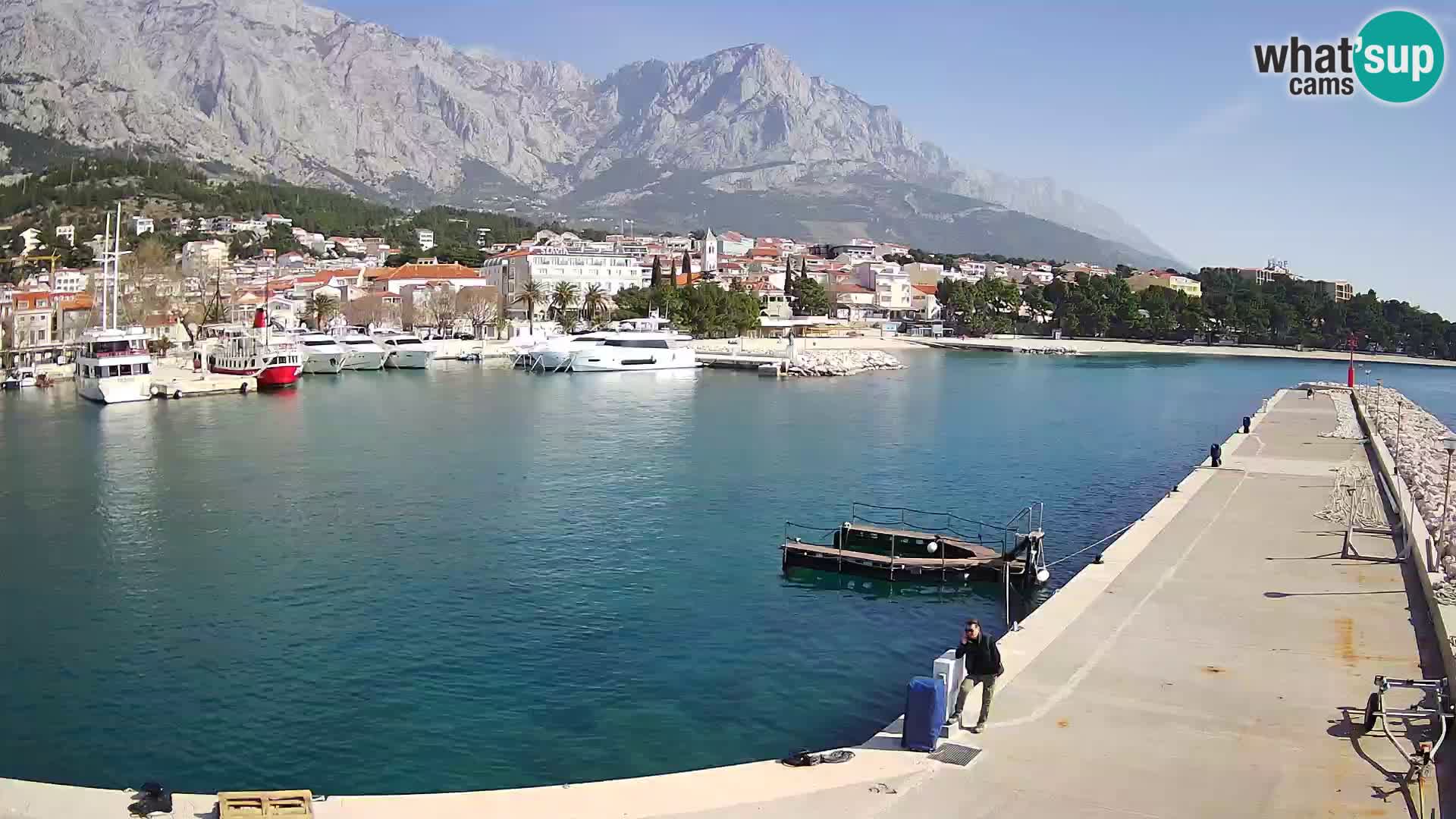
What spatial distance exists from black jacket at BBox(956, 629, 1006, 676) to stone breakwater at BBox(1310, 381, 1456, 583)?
7.96 meters

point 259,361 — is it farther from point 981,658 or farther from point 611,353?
point 981,658

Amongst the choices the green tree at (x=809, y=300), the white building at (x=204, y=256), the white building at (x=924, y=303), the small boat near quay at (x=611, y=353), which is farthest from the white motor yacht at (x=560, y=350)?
the white building at (x=924, y=303)

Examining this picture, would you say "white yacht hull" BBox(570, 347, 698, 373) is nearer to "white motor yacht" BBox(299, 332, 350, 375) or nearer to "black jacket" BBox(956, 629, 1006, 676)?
"white motor yacht" BBox(299, 332, 350, 375)

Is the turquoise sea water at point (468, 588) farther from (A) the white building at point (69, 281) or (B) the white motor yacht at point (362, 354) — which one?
(A) the white building at point (69, 281)

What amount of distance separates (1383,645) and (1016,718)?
16.3 feet

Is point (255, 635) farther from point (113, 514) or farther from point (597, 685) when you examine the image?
point (113, 514)

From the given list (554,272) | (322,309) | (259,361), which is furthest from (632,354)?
(554,272)

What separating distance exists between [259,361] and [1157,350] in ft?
250

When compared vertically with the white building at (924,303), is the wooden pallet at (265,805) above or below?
below

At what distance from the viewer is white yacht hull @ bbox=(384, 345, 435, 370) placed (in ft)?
229

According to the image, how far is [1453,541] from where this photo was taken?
16.7 m

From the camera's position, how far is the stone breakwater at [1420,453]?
18406 mm

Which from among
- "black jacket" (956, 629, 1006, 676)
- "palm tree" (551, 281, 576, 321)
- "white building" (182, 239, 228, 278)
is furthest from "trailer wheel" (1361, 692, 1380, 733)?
"white building" (182, 239, 228, 278)

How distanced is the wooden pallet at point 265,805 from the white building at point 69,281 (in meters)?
95.0
